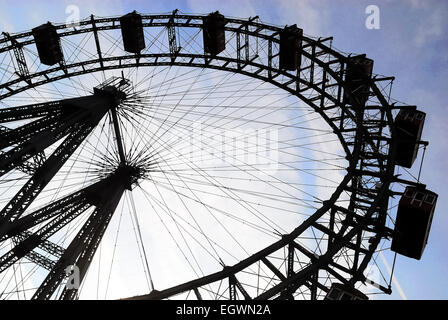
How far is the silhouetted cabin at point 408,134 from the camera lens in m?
16.7

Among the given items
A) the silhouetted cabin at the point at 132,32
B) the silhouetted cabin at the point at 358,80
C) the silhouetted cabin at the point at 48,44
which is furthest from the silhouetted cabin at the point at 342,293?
the silhouetted cabin at the point at 48,44

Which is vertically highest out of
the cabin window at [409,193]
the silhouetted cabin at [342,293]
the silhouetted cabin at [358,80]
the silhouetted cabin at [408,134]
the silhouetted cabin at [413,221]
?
the silhouetted cabin at [358,80]

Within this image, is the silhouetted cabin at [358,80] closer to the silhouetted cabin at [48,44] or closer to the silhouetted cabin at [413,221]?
the silhouetted cabin at [413,221]

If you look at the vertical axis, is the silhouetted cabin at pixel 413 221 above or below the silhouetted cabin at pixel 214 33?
below

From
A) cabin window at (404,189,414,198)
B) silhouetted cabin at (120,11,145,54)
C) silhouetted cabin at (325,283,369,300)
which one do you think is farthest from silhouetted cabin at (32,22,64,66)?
cabin window at (404,189,414,198)

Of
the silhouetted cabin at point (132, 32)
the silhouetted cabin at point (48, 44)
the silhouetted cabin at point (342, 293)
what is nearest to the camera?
the silhouetted cabin at point (342, 293)

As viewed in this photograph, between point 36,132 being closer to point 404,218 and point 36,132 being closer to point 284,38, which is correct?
point 284,38

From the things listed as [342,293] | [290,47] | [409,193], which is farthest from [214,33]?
[342,293]

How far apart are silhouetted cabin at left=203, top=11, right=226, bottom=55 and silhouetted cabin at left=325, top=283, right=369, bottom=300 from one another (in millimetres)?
15598

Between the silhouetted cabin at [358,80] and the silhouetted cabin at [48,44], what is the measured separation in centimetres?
1780

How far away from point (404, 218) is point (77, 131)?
1472 centimetres

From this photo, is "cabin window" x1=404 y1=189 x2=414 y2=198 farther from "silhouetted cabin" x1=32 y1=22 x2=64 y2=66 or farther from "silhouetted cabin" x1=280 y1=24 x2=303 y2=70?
"silhouetted cabin" x1=32 y1=22 x2=64 y2=66

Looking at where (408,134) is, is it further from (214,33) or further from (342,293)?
(214,33)
